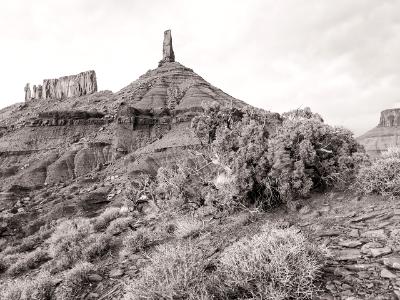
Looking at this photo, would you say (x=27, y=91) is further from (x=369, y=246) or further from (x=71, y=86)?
(x=369, y=246)

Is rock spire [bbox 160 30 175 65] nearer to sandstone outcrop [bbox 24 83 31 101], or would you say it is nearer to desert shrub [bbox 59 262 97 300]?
sandstone outcrop [bbox 24 83 31 101]

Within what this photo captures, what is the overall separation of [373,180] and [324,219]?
195 cm

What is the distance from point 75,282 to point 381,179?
27.3 ft

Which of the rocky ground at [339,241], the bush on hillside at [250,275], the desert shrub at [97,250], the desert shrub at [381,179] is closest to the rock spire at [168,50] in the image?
the desert shrub at [97,250]

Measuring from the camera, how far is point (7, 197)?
125 ft

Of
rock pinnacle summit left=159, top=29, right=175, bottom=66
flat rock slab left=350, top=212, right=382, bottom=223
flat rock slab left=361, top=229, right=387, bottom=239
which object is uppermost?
rock pinnacle summit left=159, top=29, right=175, bottom=66

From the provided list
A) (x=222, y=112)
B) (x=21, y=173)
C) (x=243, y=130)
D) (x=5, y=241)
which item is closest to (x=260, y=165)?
(x=243, y=130)

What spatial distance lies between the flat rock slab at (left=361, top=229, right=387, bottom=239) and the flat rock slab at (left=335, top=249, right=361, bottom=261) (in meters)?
0.62

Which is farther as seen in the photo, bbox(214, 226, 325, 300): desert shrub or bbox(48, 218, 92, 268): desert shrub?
bbox(48, 218, 92, 268): desert shrub

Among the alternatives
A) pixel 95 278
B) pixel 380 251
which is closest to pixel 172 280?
pixel 380 251

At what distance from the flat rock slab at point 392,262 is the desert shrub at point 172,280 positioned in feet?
9.52

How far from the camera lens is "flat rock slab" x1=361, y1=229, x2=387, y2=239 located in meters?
5.89

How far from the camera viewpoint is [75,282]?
7652mm

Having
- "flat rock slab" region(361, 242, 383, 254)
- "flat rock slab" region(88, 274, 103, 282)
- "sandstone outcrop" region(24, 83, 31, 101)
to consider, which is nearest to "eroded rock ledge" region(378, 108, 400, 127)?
"sandstone outcrop" region(24, 83, 31, 101)
